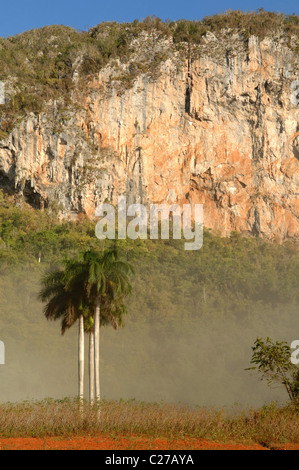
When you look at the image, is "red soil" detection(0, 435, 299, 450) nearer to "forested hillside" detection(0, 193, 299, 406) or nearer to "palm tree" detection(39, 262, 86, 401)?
"palm tree" detection(39, 262, 86, 401)

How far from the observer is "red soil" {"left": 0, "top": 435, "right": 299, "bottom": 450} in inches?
568

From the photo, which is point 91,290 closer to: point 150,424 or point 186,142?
point 150,424

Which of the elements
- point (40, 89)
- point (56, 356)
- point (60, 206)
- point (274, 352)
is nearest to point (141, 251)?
point (60, 206)

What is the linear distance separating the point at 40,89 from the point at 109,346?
3481 centimetres

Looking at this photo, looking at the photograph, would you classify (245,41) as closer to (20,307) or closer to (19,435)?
(20,307)

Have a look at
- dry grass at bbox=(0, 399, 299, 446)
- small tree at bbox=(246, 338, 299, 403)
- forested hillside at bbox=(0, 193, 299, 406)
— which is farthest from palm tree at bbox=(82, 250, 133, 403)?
forested hillside at bbox=(0, 193, 299, 406)

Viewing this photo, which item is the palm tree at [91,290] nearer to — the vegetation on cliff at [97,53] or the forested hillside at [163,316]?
the forested hillside at [163,316]

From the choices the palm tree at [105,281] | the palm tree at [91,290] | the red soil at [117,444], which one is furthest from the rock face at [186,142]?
the red soil at [117,444]

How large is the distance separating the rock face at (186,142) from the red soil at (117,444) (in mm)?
45080

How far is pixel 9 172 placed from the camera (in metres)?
60.3

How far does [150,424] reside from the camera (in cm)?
1638

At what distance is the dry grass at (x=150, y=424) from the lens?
1596 cm

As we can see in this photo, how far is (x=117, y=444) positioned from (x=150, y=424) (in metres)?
1.80

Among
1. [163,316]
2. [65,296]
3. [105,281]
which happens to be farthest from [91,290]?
[163,316]
